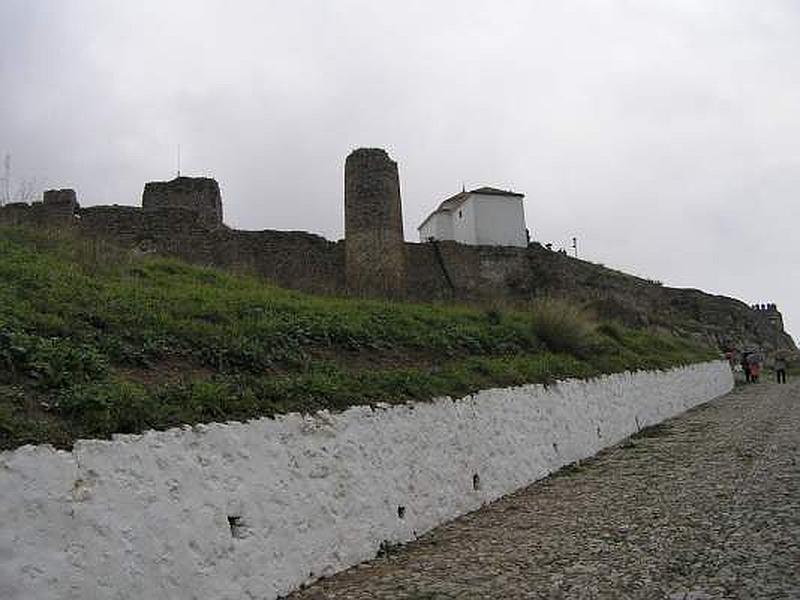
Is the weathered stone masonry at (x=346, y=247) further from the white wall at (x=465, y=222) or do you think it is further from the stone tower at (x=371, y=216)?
the white wall at (x=465, y=222)

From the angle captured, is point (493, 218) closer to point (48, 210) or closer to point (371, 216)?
point (371, 216)

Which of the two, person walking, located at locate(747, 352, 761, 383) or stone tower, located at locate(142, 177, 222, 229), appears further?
person walking, located at locate(747, 352, 761, 383)

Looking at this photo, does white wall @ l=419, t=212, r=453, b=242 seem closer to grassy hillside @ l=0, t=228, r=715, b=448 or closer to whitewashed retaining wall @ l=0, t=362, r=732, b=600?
grassy hillside @ l=0, t=228, r=715, b=448

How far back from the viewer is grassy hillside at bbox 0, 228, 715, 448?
5.12m

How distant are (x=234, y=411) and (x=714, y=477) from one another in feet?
21.0

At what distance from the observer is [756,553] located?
5.91 metres

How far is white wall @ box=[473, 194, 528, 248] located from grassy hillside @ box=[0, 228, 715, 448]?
67.9 feet

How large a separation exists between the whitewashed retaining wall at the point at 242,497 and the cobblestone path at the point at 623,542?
0.33 metres

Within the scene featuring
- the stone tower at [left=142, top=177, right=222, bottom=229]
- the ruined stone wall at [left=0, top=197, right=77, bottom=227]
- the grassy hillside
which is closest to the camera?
the grassy hillside

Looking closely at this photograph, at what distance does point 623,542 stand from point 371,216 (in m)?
14.4

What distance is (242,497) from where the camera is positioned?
545cm

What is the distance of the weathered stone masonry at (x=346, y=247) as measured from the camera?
17.8 m

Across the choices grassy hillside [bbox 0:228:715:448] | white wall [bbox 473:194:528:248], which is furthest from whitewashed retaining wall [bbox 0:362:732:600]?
white wall [bbox 473:194:528:248]

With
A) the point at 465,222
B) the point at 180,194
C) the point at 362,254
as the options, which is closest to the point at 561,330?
the point at 362,254
